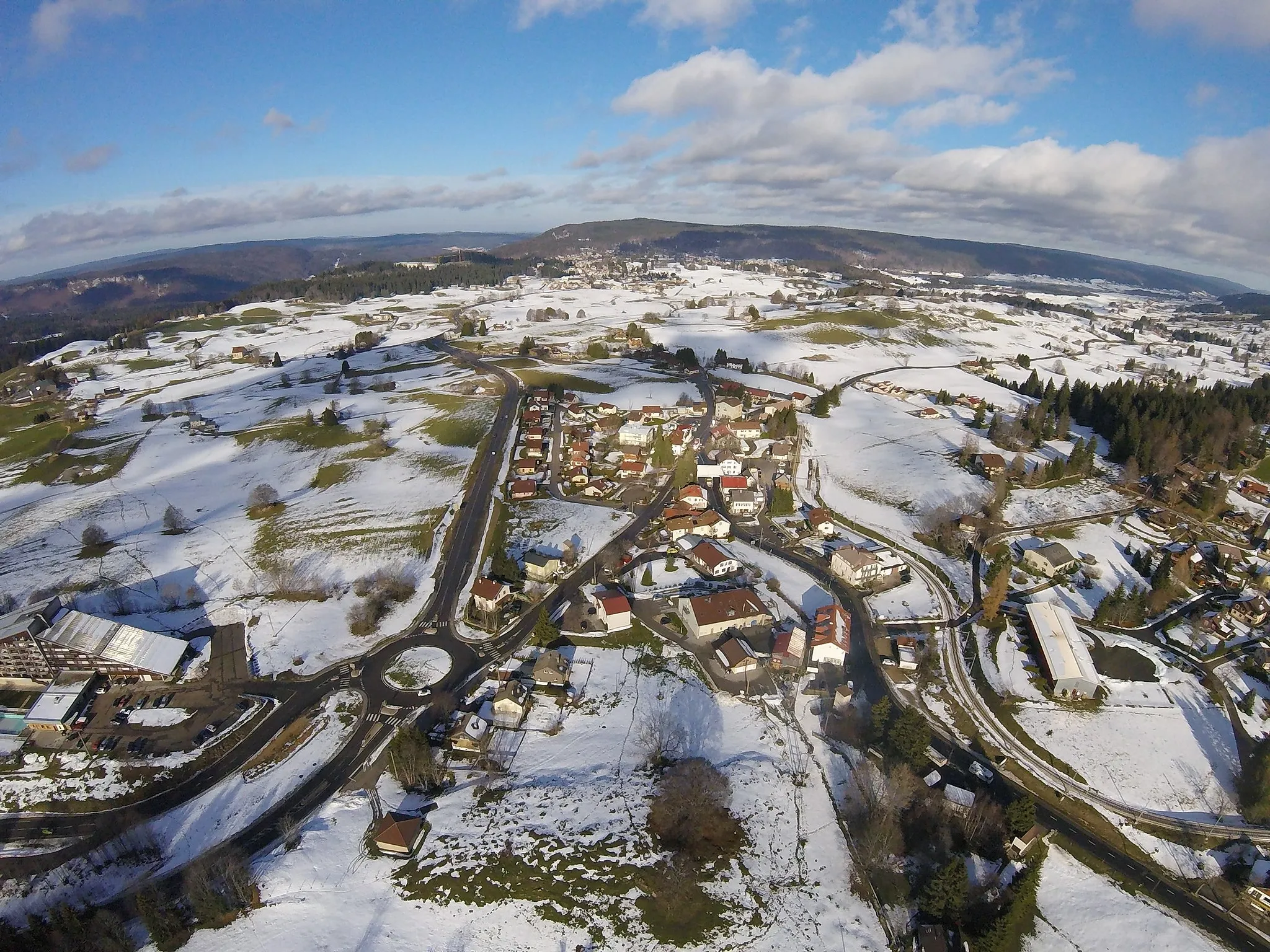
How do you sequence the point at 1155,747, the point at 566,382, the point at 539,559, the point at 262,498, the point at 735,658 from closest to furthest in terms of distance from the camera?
1. the point at 1155,747
2. the point at 735,658
3. the point at 539,559
4. the point at 262,498
5. the point at 566,382

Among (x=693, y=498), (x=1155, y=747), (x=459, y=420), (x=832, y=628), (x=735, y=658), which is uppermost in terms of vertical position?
(x=459, y=420)

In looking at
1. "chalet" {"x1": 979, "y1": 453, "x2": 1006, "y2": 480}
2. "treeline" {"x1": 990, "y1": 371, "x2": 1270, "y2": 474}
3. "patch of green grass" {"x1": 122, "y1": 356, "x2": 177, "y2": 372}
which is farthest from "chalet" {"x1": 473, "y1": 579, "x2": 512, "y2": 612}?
"patch of green grass" {"x1": 122, "y1": 356, "x2": 177, "y2": 372}

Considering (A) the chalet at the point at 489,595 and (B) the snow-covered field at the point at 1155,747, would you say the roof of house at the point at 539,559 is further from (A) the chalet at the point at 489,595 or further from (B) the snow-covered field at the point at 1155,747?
(B) the snow-covered field at the point at 1155,747

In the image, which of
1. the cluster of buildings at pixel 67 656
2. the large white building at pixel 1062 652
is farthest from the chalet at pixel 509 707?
the large white building at pixel 1062 652

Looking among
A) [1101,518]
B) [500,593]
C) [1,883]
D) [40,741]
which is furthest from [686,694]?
[1101,518]

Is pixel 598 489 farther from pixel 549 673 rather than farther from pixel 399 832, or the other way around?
pixel 399 832

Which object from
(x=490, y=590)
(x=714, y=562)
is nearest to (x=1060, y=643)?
(x=714, y=562)

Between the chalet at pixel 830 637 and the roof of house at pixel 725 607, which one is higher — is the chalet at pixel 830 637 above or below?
below
